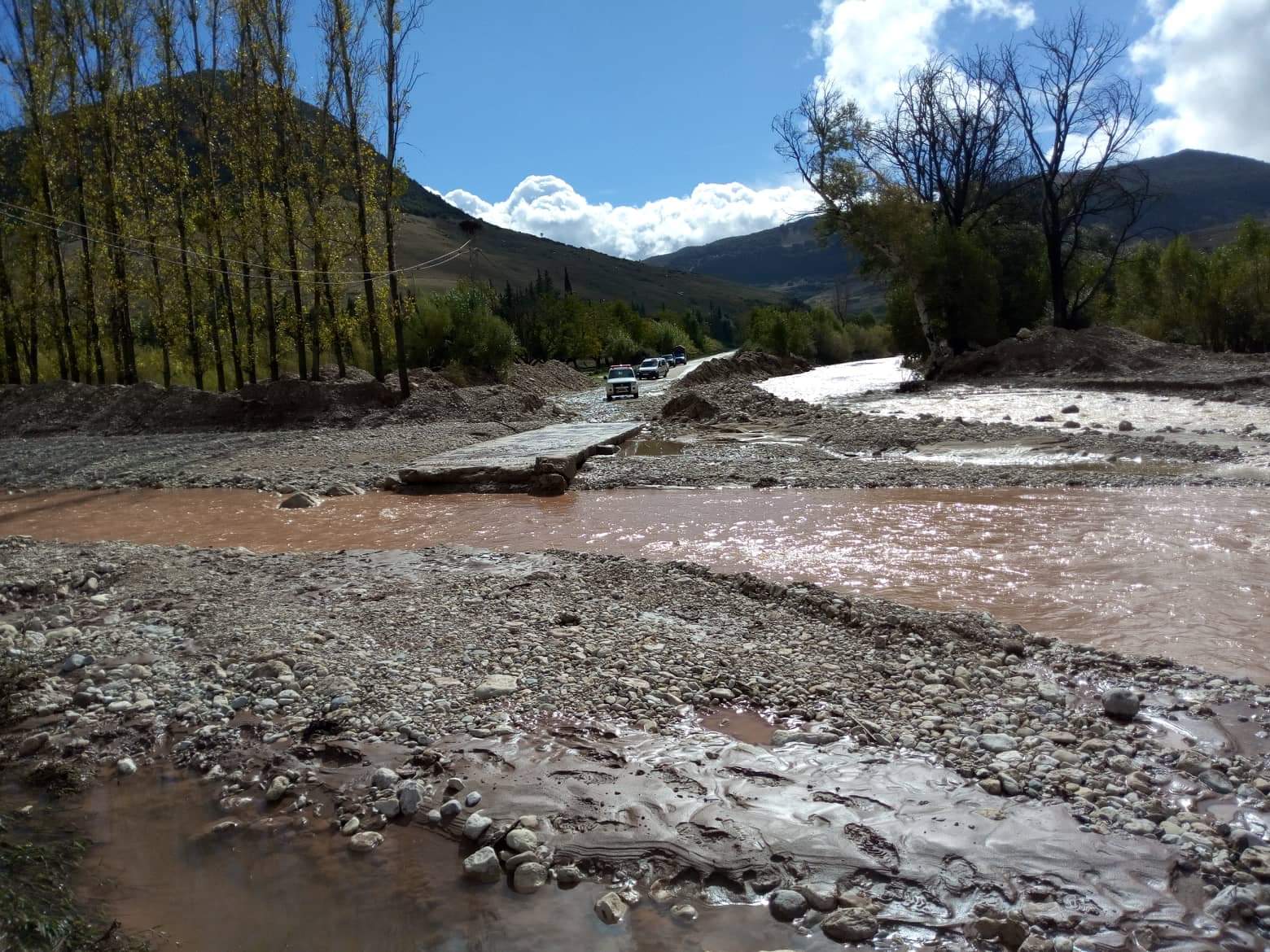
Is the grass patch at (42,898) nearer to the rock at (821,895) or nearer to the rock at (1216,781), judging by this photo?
the rock at (821,895)

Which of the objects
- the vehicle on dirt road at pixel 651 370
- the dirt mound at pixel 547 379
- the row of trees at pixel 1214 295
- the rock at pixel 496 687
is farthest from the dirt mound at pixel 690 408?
the vehicle on dirt road at pixel 651 370

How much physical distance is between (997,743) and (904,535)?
5.85 metres

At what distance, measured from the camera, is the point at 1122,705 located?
15.4 feet

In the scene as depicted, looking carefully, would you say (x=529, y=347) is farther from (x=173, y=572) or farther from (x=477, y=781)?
(x=477, y=781)

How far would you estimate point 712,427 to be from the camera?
22641 millimetres


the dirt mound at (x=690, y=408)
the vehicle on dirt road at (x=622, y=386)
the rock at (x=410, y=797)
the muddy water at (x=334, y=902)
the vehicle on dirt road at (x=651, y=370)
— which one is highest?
the vehicle on dirt road at (x=651, y=370)

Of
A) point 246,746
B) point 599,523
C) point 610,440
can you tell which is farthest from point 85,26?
point 246,746

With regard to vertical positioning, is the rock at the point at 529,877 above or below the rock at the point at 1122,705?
below

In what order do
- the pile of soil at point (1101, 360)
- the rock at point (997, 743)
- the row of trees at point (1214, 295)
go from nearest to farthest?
the rock at point (997, 743), the pile of soil at point (1101, 360), the row of trees at point (1214, 295)

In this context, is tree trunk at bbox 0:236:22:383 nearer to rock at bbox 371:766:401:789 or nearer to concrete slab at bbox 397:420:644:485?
concrete slab at bbox 397:420:644:485

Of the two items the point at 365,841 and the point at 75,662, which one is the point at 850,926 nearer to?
the point at 365,841

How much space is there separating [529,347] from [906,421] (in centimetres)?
4663

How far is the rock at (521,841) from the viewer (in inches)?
145

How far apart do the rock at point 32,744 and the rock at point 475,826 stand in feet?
8.47
